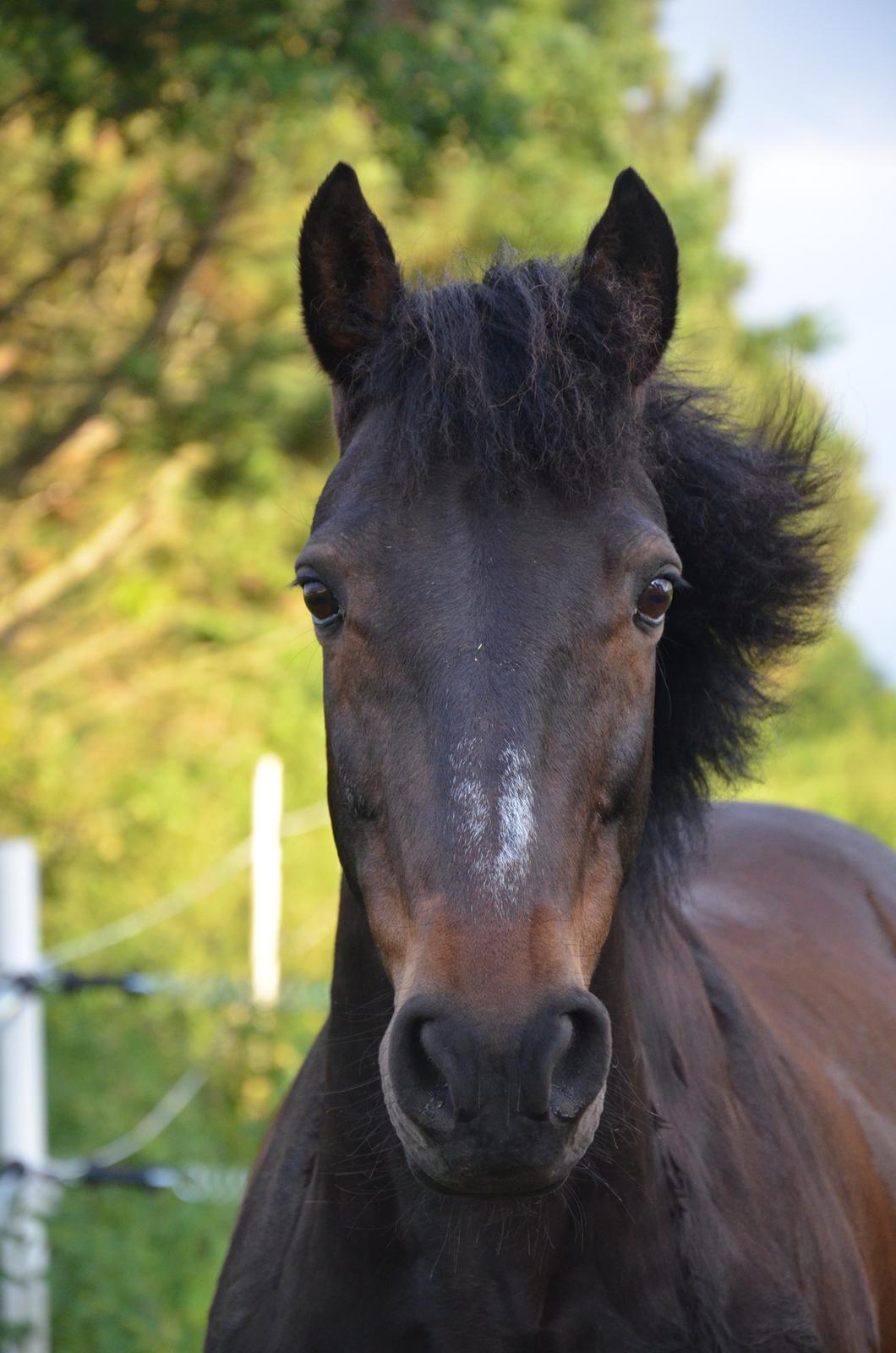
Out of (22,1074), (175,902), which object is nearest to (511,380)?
(22,1074)

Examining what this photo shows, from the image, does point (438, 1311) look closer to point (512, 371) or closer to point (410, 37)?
point (512, 371)

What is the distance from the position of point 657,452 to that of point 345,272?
0.63 meters

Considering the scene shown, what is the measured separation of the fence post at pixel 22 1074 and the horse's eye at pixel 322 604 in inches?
116

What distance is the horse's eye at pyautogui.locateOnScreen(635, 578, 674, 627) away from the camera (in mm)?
2117

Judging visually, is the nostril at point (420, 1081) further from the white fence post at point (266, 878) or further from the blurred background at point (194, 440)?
the white fence post at point (266, 878)

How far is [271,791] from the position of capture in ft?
26.8

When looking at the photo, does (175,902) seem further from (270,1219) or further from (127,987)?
(270,1219)

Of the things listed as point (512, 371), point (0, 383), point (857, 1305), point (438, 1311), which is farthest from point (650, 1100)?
point (0, 383)

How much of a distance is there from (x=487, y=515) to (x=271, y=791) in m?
6.30

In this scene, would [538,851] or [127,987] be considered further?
[127,987]

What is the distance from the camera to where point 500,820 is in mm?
1776

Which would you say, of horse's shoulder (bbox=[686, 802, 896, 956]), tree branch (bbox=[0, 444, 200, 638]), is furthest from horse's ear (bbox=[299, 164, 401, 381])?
tree branch (bbox=[0, 444, 200, 638])

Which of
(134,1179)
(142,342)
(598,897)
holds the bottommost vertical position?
(134,1179)

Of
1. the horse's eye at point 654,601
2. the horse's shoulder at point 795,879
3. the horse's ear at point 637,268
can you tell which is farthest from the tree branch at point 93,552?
the horse's eye at point 654,601
